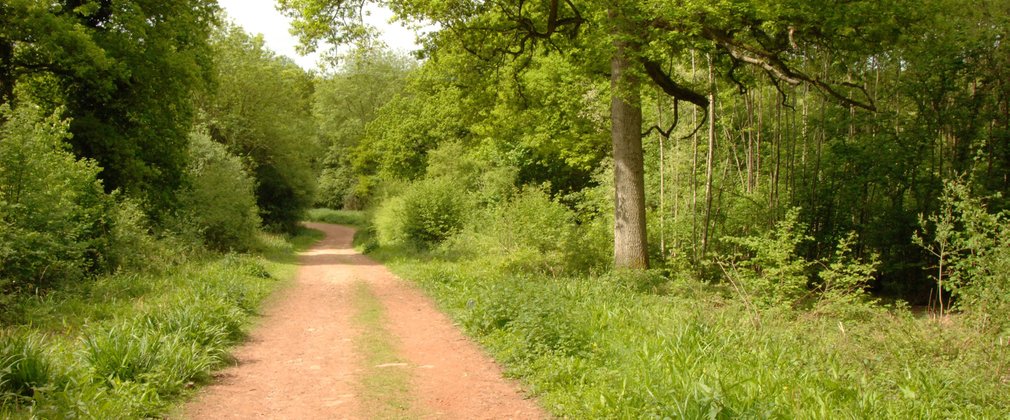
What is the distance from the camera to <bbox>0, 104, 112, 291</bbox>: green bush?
998cm

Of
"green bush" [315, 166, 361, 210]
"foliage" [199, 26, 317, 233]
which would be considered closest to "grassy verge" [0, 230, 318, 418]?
"foliage" [199, 26, 317, 233]

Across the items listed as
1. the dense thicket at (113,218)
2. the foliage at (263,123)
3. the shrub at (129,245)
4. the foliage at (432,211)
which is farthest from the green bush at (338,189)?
the shrub at (129,245)

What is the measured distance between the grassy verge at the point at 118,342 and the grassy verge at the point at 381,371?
168 cm

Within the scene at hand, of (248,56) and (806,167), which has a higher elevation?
(248,56)

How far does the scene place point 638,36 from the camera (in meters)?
11.0

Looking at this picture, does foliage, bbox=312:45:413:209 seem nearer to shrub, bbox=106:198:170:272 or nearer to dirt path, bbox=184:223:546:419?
shrub, bbox=106:198:170:272

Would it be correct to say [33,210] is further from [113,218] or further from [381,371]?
[381,371]

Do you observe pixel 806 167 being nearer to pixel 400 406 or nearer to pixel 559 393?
pixel 559 393

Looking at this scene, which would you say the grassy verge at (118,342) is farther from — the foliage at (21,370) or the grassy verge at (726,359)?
the grassy verge at (726,359)

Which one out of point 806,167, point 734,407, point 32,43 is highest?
point 32,43

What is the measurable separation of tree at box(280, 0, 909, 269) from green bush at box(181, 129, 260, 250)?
11.0 m

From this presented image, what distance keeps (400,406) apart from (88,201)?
11.4 m

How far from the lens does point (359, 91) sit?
171 ft

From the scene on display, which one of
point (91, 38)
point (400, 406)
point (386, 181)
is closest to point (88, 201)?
point (91, 38)
